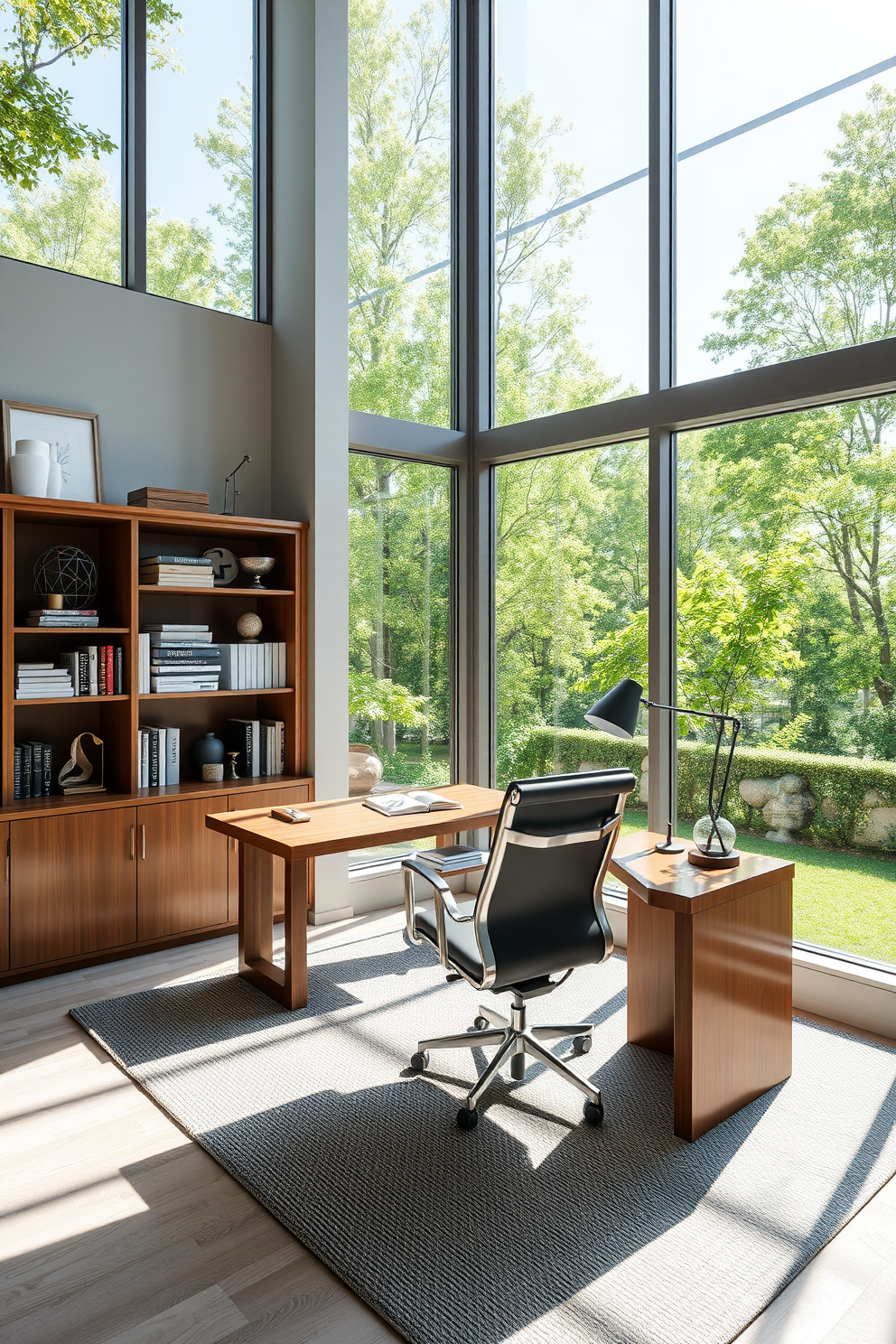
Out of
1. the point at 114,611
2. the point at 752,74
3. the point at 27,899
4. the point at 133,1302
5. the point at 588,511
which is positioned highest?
the point at 752,74

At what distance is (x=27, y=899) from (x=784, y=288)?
3.94 m

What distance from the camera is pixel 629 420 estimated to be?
164 inches

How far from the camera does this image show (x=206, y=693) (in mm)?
4191

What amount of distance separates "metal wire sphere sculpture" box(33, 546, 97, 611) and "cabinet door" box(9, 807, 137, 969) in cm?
95

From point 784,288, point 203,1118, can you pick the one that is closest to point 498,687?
point 784,288

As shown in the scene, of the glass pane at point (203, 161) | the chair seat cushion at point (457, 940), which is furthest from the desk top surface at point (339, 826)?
the glass pane at point (203, 161)

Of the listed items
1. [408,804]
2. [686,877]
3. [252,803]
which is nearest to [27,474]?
[252,803]

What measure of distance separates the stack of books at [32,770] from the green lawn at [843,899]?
9.90 feet

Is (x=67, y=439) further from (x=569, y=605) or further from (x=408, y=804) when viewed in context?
(x=569, y=605)

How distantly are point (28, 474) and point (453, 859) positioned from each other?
2.32 metres

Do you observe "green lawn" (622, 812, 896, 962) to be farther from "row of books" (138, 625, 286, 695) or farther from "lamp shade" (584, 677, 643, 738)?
"row of books" (138, 625, 286, 695)

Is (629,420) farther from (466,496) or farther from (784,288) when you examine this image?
(466,496)

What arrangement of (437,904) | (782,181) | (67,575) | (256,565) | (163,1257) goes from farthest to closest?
(256,565) → (67,575) → (782,181) → (437,904) → (163,1257)

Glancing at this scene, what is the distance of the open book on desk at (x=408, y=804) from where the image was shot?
357 centimetres
